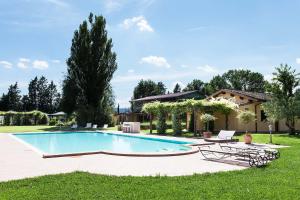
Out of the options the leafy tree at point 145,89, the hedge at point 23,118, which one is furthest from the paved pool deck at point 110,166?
the leafy tree at point 145,89

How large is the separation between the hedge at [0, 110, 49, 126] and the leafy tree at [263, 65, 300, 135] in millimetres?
37674

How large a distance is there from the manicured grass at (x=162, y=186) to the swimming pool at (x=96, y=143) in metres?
8.85

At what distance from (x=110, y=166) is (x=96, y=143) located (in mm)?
11982

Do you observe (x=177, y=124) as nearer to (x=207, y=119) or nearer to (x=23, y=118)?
(x=207, y=119)

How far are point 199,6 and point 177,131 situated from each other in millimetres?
10707

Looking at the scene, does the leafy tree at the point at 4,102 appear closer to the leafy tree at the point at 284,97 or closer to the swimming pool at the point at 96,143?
the swimming pool at the point at 96,143

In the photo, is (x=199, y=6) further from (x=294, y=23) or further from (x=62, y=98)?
(x=62, y=98)

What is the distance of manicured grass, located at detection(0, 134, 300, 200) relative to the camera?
6.26 m

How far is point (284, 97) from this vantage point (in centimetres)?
2283

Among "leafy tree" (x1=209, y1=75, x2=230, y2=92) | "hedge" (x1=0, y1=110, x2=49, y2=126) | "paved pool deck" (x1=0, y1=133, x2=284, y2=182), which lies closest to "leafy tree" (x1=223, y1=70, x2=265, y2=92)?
"leafy tree" (x1=209, y1=75, x2=230, y2=92)

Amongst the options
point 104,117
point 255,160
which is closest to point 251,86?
point 104,117

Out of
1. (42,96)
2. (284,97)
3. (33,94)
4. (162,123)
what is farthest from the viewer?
(42,96)

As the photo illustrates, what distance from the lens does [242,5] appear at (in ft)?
57.1

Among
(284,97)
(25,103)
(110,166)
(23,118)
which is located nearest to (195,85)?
(23,118)
